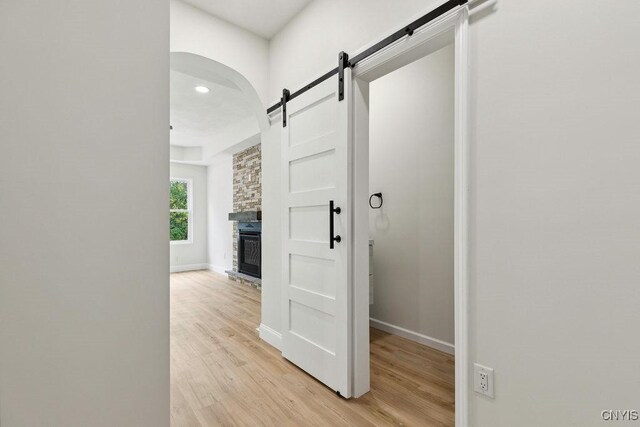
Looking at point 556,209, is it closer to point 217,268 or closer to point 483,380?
point 483,380

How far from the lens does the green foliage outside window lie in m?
6.96

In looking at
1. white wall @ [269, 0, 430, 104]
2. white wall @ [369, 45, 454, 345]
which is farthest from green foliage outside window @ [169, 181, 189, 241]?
white wall @ [369, 45, 454, 345]

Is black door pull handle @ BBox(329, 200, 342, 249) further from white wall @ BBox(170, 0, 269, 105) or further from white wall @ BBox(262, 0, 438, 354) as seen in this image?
white wall @ BBox(170, 0, 269, 105)

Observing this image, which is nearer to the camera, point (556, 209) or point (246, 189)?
point (556, 209)

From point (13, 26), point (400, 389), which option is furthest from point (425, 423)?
point (13, 26)

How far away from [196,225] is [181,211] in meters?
0.47

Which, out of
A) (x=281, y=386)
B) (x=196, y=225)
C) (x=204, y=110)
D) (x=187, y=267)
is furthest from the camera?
(x=196, y=225)

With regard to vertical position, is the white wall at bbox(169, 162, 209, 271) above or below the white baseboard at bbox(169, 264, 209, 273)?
above

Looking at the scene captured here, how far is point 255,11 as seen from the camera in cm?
246

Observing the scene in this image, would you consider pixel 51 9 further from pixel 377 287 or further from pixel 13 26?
pixel 377 287

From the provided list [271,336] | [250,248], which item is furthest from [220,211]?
[271,336]

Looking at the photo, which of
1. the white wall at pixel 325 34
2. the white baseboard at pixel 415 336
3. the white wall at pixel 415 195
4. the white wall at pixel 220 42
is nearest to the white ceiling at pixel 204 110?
the white wall at pixel 220 42

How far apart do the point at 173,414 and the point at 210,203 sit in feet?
19.8

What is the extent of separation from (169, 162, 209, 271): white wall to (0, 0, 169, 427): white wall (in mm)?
6603
